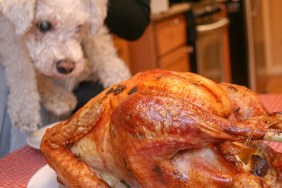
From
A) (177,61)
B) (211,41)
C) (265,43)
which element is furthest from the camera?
(265,43)

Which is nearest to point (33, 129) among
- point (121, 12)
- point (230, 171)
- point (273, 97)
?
point (121, 12)

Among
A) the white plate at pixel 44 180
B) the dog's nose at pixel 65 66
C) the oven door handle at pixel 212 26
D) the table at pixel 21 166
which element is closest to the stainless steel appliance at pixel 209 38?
the oven door handle at pixel 212 26

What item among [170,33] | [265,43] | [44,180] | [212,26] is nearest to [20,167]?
[44,180]

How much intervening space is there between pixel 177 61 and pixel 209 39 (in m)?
0.39

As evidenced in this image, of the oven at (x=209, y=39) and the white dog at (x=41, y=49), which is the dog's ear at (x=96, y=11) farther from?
the oven at (x=209, y=39)

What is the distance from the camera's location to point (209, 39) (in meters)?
2.79

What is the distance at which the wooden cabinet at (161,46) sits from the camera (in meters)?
2.23

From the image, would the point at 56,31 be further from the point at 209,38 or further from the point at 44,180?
the point at 209,38

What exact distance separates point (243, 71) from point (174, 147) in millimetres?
2734

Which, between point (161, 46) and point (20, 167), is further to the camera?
point (161, 46)

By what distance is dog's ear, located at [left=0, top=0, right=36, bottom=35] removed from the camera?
96 centimetres

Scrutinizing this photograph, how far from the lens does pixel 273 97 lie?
3.04 ft

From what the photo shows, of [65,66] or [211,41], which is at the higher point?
[65,66]

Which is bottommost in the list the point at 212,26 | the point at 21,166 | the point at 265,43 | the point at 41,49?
the point at 265,43
